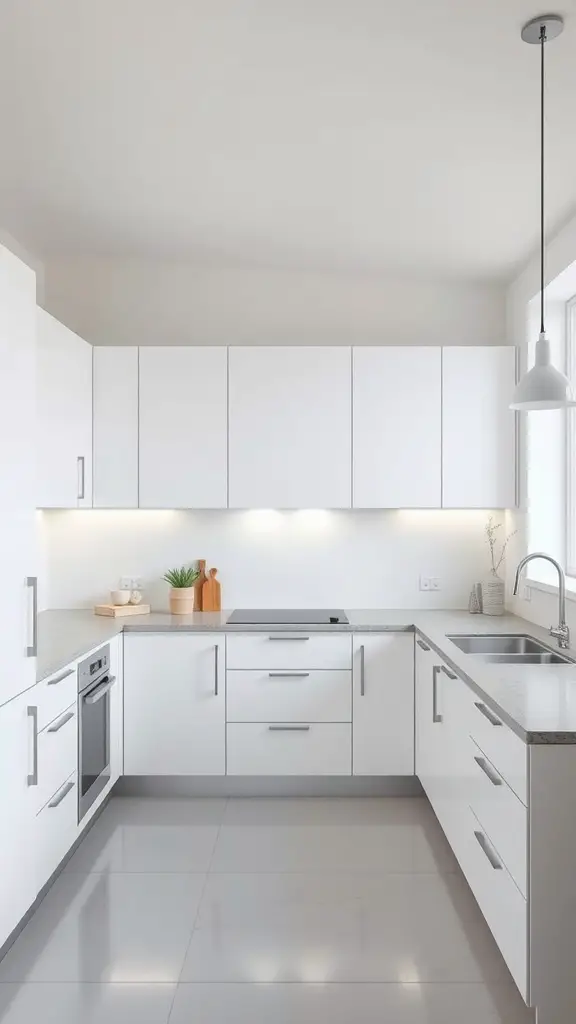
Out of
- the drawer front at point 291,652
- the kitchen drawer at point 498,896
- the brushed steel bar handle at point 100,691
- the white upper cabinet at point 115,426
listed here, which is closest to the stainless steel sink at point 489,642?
the drawer front at point 291,652

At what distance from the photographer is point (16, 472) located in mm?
→ 2365

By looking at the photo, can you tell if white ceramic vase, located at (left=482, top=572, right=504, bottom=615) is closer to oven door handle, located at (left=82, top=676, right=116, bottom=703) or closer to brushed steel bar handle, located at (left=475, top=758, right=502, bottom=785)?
brushed steel bar handle, located at (left=475, top=758, right=502, bottom=785)

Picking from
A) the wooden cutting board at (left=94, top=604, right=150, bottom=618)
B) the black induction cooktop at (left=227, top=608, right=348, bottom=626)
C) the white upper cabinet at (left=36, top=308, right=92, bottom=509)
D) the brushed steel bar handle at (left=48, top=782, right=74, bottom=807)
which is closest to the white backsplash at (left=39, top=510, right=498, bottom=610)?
the black induction cooktop at (left=227, top=608, right=348, bottom=626)

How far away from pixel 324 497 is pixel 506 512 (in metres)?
1.08

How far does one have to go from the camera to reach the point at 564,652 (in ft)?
9.84

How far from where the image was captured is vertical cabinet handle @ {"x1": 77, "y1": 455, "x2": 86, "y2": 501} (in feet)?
12.7

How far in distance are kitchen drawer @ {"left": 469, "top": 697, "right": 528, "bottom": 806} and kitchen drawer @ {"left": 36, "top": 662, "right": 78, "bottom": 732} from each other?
148cm

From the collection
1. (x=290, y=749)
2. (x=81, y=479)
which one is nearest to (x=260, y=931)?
(x=290, y=749)

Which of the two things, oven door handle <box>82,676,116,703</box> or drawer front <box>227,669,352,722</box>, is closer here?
oven door handle <box>82,676,116,703</box>

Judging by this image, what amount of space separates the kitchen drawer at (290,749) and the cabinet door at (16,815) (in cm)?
136

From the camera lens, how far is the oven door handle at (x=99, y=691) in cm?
321

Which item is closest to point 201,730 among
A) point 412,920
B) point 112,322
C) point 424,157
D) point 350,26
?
point 412,920

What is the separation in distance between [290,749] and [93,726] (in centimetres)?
101

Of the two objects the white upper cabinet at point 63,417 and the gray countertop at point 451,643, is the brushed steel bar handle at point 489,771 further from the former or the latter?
the white upper cabinet at point 63,417
